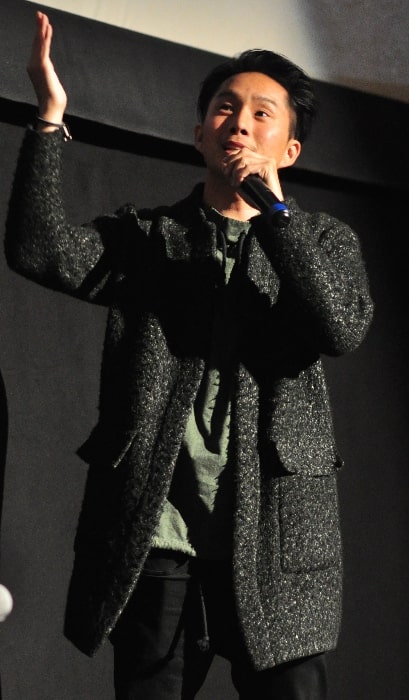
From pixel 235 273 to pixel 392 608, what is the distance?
4.50 feet

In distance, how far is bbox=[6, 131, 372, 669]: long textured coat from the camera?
4.66 ft

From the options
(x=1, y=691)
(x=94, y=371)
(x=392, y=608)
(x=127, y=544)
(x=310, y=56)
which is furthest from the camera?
(x=392, y=608)

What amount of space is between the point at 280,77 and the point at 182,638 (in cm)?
84

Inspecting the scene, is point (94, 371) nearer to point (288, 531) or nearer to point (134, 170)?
point (134, 170)

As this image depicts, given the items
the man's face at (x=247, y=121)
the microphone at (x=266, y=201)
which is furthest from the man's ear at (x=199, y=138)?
the microphone at (x=266, y=201)

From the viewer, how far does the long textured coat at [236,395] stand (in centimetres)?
142

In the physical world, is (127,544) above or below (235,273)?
below

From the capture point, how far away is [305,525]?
146 cm

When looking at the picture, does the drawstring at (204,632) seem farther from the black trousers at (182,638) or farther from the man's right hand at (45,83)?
the man's right hand at (45,83)

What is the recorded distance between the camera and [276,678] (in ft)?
4.75

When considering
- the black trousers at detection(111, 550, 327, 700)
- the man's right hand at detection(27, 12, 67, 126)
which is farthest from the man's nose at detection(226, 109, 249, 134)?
the black trousers at detection(111, 550, 327, 700)

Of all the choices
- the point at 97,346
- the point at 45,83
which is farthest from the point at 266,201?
the point at 97,346

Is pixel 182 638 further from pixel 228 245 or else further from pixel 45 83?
pixel 45 83

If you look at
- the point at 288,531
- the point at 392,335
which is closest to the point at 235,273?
the point at 288,531
